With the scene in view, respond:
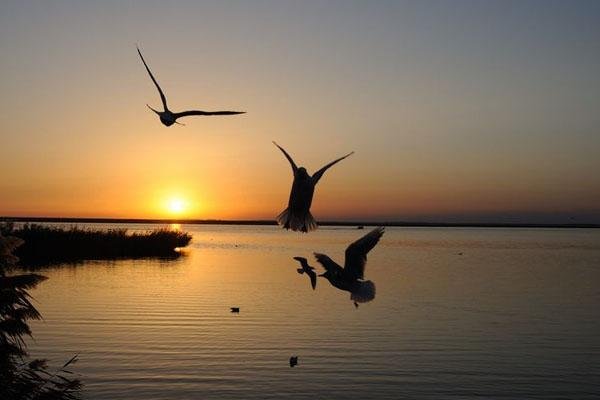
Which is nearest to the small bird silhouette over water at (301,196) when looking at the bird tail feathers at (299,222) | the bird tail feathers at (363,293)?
the bird tail feathers at (299,222)

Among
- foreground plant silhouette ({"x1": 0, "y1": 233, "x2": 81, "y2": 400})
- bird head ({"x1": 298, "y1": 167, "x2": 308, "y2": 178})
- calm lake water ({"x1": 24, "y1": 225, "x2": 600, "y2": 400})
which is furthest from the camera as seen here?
calm lake water ({"x1": 24, "y1": 225, "x2": 600, "y2": 400})

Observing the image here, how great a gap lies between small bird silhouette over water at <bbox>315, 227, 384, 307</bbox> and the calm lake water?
21363 mm

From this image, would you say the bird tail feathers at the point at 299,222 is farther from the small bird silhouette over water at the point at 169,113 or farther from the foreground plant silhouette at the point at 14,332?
the foreground plant silhouette at the point at 14,332

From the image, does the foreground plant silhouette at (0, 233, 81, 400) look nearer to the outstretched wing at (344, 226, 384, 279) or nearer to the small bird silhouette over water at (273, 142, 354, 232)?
the outstretched wing at (344, 226, 384, 279)

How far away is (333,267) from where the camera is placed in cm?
509

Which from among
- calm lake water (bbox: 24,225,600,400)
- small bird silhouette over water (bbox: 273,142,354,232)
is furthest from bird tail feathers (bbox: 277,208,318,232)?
calm lake water (bbox: 24,225,600,400)

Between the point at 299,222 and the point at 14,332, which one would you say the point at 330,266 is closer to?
the point at 299,222

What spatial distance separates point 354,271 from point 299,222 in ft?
2.74

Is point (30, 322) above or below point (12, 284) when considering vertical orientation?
below

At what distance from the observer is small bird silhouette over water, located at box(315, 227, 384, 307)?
5.02 metres

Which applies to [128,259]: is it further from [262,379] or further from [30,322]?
[262,379]

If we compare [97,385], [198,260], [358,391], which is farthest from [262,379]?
[198,260]

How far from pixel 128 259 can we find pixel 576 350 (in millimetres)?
57955

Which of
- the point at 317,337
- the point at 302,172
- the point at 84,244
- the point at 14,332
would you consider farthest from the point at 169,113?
the point at 84,244
